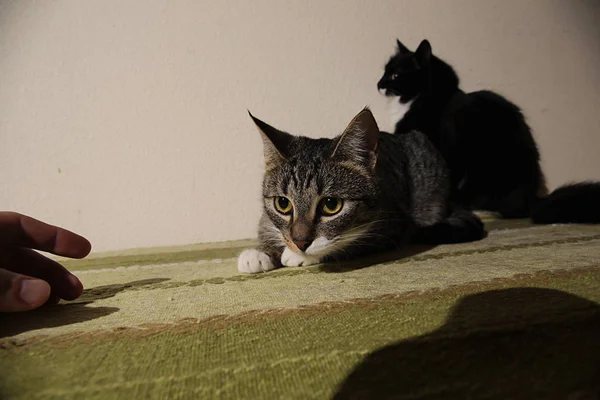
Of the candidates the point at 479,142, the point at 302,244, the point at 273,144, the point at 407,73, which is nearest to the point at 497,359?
the point at 302,244

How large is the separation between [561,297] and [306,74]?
1.39m

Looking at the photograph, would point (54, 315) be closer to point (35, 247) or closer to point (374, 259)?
point (35, 247)

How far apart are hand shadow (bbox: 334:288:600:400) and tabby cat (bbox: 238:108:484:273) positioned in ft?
1.49

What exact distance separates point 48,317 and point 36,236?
0.18 meters

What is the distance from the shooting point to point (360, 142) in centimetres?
94

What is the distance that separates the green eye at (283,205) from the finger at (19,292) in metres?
0.54

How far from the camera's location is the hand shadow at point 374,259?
35.0 inches

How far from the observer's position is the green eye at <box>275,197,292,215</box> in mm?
925

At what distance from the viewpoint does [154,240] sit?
63.1 inches

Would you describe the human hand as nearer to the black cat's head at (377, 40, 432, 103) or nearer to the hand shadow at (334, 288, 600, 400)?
the hand shadow at (334, 288, 600, 400)

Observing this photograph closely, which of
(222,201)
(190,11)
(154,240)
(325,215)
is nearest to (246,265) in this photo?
(325,215)

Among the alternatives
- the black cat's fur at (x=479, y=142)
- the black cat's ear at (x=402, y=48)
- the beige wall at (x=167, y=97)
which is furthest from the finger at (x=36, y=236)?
the black cat's ear at (x=402, y=48)

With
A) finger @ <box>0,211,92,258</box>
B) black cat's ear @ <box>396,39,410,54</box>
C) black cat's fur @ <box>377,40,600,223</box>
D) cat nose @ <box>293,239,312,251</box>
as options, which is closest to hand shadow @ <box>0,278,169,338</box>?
finger @ <box>0,211,92,258</box>

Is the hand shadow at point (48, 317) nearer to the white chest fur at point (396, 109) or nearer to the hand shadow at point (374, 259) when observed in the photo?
the hand shadow at point (374, 259)
